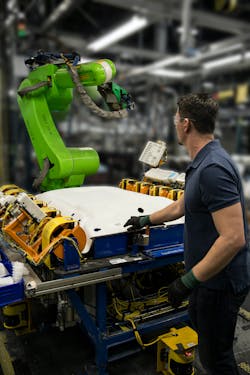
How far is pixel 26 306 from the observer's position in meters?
2.52

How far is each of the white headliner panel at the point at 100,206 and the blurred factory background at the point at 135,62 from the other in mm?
2293

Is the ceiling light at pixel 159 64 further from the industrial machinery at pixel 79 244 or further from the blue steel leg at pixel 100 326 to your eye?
the blue steel leg at pixel 100 326

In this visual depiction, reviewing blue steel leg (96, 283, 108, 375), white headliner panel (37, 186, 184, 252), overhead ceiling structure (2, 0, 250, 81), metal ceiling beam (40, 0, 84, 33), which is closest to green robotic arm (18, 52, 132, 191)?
Result: white headliner panel (37, 186, 184, 252)

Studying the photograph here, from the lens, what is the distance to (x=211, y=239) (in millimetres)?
1640

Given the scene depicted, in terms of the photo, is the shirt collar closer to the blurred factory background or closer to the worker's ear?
the worker's ear

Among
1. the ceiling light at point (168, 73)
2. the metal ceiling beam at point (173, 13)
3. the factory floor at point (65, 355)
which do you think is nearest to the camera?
the factory floor at point (65, 355)

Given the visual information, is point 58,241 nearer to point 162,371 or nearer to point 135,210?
point 135,210

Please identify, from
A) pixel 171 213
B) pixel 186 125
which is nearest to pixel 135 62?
pixel 171 213

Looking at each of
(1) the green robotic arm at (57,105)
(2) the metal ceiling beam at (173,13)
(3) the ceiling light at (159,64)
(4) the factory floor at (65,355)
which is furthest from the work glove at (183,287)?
(3) the ceiling light at (159,64)

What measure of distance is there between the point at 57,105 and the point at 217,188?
6.19 feet

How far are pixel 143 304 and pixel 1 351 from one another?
117cm

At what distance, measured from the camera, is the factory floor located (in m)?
2.31

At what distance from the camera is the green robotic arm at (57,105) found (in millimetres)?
2371

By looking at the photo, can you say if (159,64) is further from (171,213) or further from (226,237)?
(226,237)
